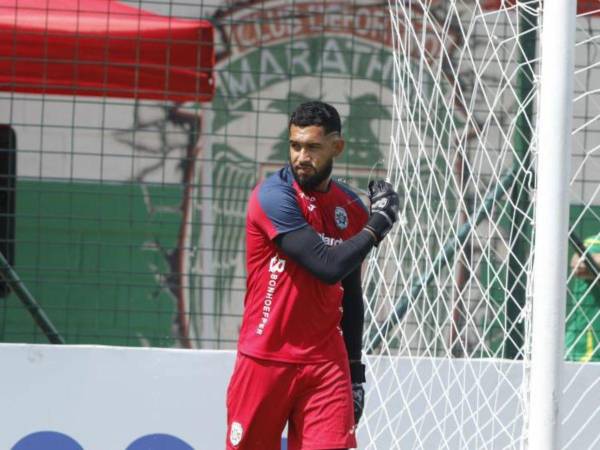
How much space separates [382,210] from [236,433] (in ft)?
3.44

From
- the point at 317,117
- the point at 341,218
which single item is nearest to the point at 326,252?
the point at 341,218

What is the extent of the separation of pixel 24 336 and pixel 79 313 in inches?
15.3

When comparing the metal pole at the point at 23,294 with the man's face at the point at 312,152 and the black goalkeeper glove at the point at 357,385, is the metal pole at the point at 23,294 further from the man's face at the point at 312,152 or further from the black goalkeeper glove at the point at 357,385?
the man's face at the point at 312,152

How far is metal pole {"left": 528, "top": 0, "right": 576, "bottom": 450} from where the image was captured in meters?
4.52

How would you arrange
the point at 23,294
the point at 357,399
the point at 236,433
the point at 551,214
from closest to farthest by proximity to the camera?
the point at 551,214, the point at 236,433, the point at 357,399, the point at 23,294

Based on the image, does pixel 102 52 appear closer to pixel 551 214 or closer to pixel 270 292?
pixel 270 292

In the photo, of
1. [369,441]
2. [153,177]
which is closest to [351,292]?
[369,441]

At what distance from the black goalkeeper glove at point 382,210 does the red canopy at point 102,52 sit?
96.9 inches

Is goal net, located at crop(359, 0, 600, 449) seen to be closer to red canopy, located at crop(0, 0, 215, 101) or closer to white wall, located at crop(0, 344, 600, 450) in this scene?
white wall, located at crop(0, 344, 600, 450)

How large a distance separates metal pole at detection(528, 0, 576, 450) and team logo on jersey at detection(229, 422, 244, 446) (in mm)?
1182

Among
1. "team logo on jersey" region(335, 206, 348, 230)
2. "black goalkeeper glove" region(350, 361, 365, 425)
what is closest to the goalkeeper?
"black goalkeeper glove" region(350, 361, 365, 425)

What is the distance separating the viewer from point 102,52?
23.9 ft

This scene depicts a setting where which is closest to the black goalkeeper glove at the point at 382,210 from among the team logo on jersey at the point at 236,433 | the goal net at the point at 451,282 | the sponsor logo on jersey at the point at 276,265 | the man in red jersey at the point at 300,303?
the man in red jersey at the point at 300,303

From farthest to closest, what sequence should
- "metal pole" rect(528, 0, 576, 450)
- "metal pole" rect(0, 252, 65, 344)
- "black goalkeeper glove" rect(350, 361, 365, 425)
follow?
"metal pole" rect(0, 252, 65, 344), "black goalkeeper glove" rect(350, 361, 365, 425), "metal pole" rect(528, 0, 576, 450)
